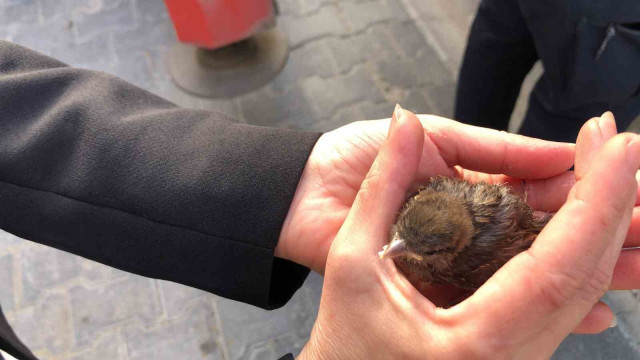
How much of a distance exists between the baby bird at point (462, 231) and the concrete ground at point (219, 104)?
162 centimetres

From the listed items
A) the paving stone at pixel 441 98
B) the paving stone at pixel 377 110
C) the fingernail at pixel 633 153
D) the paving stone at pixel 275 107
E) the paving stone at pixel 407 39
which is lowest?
the paving stone at pixel 275 107

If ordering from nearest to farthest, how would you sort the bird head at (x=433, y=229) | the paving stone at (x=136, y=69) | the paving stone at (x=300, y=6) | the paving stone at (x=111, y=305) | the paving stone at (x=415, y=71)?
the bird head at (x=433, y=229), the paving stone at (x=111, y=305), the paving stone at (x=415, y=71), the paving stone at (x=136, y=69), the paving stone at (x=300, y=6)

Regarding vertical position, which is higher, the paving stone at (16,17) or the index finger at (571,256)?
the index finger at (571,256)

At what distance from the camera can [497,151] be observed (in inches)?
78.8

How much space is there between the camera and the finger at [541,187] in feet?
6.79

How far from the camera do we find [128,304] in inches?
131

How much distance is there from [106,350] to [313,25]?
11.7 feet

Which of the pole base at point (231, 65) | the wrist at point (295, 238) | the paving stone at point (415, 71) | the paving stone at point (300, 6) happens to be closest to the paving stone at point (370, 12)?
the paving stone at point (300, 6)

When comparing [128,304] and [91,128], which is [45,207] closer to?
[91,128]

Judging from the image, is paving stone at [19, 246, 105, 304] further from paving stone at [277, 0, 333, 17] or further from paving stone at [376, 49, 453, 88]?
paving stone at [277, 0, 333, 17]

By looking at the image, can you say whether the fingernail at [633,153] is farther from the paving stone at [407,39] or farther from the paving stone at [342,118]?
the paving stone at [407,39]

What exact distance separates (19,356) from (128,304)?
1.14 m

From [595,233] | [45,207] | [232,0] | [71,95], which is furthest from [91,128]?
[232,0]

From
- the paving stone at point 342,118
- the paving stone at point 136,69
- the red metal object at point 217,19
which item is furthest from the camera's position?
the paving stone at point 136,69
